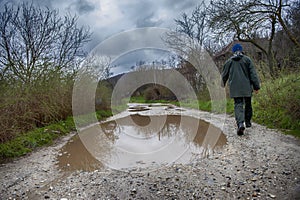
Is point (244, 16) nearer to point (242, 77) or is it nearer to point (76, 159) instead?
point (242, 77)

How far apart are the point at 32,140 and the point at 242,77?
14.8ft

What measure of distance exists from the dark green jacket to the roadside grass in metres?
4.18

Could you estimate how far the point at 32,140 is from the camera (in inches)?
172

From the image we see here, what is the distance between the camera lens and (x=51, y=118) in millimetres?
5914

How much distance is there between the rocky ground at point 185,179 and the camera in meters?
1.90

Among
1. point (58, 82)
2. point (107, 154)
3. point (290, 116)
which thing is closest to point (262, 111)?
point (290, 116)

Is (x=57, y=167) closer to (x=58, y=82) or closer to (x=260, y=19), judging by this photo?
(x=58, y=82)

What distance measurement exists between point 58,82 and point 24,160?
3.77 m

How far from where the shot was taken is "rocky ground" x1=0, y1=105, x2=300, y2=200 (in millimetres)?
1896

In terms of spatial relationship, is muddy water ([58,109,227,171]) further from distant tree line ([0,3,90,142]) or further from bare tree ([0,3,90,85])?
bare tree ([0,3,90,85])

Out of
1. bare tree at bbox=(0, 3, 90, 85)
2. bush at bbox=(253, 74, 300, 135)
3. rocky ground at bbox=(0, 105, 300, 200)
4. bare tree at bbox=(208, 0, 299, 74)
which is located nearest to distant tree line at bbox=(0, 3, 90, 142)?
bare tree at bbox=(0, 3, 90, 85)

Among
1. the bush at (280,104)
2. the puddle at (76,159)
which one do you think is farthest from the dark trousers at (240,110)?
the puddle at (76,159)

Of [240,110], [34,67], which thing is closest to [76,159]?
[240,110]

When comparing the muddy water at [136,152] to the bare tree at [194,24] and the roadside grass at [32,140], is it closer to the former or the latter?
the roadside grass at [32,140]
